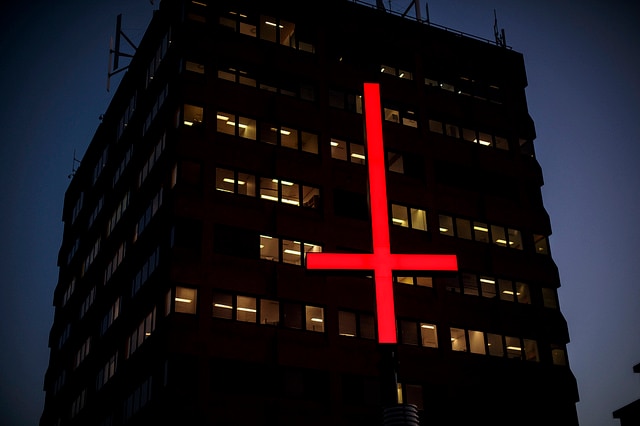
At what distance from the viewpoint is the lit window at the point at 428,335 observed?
54.1 metres

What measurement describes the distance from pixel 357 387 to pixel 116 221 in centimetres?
2381

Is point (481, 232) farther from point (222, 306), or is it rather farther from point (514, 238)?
point (222, 306)

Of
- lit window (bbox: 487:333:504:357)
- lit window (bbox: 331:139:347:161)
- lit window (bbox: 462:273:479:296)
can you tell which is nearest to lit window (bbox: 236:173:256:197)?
lit window (bbox: 331:139:347:161)

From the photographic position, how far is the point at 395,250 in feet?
181

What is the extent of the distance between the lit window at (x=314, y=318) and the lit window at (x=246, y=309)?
3.34 m

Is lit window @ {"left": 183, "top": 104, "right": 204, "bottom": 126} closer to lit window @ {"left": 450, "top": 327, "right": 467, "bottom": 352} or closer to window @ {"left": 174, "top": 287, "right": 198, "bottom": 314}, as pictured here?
window @ {"left": 174, "top": 287, "right": 198, "bottom": 314}

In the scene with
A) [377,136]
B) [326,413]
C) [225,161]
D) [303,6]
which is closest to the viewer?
[377,136]

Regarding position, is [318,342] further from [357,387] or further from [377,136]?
[377,136]

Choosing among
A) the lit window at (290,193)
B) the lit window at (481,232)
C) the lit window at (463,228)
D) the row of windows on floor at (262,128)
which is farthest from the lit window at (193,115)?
the lit window at (481,232)

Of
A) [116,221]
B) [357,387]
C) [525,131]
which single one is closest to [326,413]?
[357,387]

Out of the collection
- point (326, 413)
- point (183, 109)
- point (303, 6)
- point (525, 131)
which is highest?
→ point (303, 6)

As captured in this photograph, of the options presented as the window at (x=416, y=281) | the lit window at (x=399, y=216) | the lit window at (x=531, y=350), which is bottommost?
the lit window at (x=531, y=350)

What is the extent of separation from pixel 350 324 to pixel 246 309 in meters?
6.63

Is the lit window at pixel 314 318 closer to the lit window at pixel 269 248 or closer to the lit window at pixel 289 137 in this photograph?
the lit window at pixel 269 248
